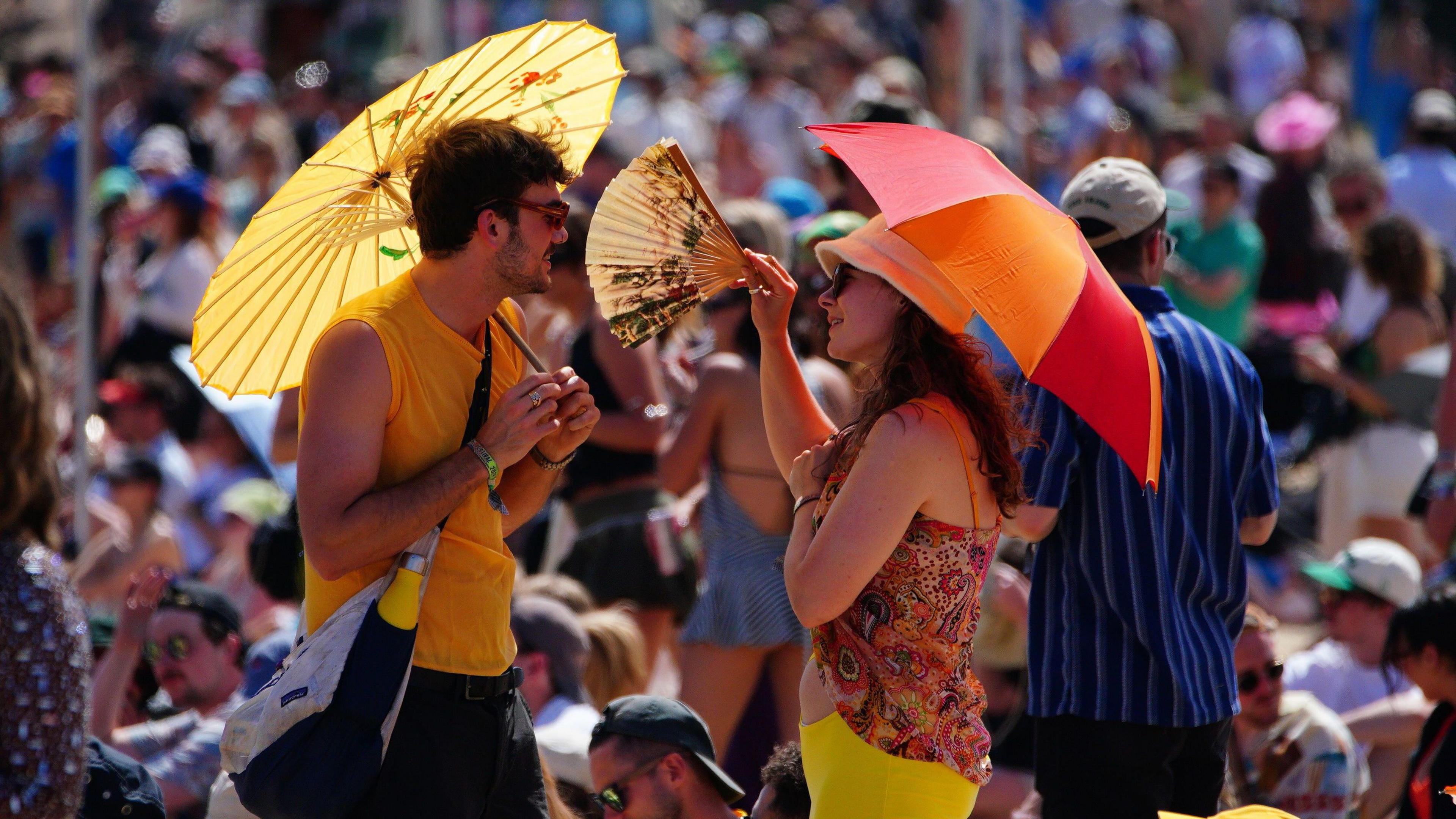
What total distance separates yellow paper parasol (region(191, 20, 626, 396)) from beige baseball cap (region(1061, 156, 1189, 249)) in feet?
3.23

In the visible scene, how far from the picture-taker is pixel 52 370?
26.8 feet

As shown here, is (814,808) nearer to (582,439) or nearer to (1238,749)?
(582,439)

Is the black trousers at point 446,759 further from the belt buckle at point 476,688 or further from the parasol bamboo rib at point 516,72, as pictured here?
the parasol bamboo rib at point 516,72

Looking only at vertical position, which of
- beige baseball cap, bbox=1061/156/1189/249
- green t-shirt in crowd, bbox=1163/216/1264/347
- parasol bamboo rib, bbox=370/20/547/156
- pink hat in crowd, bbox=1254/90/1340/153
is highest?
parasol bamboo rib, bbox=370/20/547/156

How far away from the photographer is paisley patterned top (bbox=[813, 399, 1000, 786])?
2.66 m

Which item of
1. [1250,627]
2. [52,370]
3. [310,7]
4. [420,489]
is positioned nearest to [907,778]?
[420,489]

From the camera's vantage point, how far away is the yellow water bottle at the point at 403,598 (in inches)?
102

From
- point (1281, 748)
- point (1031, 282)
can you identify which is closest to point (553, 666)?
point (1281, 748)

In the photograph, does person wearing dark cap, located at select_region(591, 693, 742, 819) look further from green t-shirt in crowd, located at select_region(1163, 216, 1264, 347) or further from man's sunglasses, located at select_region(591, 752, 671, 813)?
green t-shirt in crowd, located at select_region(1163, 216, 1264, 347)

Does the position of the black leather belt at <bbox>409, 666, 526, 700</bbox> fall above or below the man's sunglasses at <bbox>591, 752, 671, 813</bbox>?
above

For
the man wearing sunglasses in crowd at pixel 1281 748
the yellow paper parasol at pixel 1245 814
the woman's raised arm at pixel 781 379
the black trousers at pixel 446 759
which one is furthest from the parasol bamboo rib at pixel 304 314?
the man wearing sunglasses in crowd at pixel 1281 748

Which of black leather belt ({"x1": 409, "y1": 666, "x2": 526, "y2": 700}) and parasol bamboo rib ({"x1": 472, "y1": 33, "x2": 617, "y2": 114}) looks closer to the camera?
black leather belt ({"x1": 409, "y1": 666, "x2": 526, "y2": 700})

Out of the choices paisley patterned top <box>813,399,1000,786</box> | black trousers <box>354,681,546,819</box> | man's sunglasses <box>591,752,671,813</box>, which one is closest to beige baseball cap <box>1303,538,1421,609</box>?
man's sunglasses <box>591,752,671,813</box>

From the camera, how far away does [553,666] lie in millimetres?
4500
